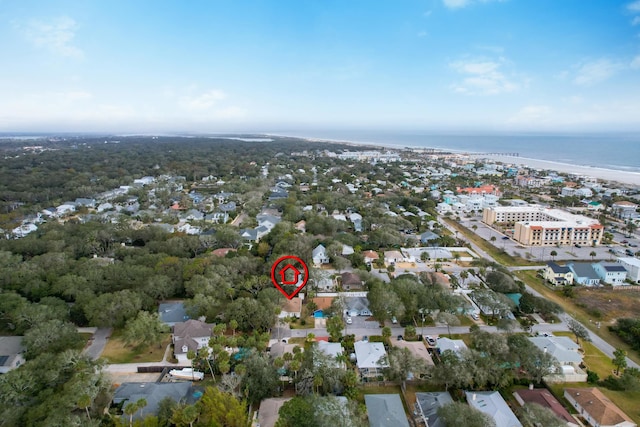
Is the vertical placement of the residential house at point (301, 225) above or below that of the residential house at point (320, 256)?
above

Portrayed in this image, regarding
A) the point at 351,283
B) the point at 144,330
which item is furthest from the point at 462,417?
the point at 144,330

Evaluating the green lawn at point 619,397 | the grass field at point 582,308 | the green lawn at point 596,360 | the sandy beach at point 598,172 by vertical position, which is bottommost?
the green lawn at point 619,397

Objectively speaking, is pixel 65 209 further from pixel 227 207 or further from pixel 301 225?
pixel 301 225

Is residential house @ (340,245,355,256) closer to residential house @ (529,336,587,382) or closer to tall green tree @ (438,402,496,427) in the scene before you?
residential house @ (529,336,587,382)

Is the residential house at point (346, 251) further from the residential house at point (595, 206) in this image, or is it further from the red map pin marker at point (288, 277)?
the residential house at point (595, 206)

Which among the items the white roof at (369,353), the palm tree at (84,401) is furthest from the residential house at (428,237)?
the palm tree at (84,401)

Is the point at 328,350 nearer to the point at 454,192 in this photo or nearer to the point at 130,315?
the point at 130,315

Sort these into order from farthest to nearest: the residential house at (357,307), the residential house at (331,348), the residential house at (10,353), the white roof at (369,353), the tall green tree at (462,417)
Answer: the residential house at (357,307), the residential house at (331,348), the residential house at (10,353), the white roof at (369,353), the tall green tree at (462,417)

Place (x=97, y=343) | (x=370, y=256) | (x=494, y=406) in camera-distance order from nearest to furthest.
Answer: (x=494, y=406), (x=97, y=343), (x=370, y=256)
